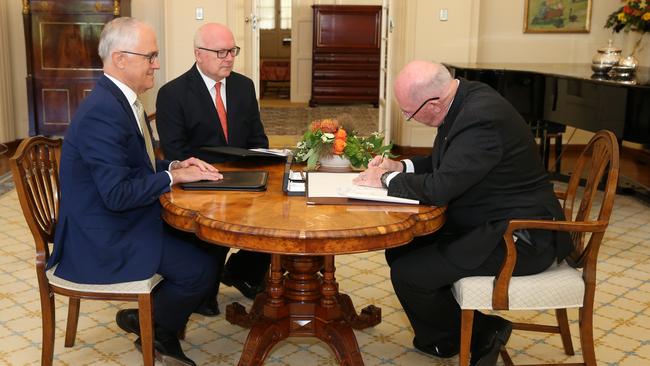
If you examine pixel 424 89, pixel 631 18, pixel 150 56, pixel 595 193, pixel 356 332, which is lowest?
pixel 356 332

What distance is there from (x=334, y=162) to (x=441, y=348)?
0.95 metres

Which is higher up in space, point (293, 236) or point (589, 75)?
point (589, 75)

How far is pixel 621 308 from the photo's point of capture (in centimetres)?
415

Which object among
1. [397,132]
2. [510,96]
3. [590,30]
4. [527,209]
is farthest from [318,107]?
[527,209]

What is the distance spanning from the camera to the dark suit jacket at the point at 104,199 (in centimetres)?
288

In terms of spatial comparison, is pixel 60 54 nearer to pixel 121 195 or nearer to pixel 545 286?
pixel 121 195

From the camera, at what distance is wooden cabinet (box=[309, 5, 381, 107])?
1270cm

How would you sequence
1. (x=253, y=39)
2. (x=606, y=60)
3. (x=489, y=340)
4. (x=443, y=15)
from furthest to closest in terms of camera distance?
(x=253, y=39)
(x=443, y=15)
(x=606, y=60)
(x=489, y=340)

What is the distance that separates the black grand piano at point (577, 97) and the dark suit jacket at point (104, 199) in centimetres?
364

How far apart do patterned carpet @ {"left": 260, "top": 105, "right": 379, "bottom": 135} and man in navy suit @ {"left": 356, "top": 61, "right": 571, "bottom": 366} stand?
21.5 feet

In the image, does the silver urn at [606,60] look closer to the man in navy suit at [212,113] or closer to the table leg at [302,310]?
the man in navy suit at [212,113]

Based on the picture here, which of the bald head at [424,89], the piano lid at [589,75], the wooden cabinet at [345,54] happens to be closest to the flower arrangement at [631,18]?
the piano lid at [589,75]

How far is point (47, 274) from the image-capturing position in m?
3.05

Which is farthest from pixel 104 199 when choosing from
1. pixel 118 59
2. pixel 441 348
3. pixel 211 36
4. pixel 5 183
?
pixel 5 183
